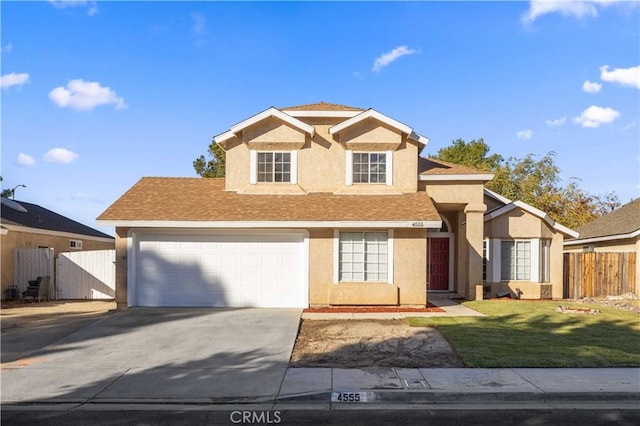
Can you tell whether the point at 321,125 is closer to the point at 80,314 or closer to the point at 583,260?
the point at 80,314

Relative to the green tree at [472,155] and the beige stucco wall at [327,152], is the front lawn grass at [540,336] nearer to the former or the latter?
the beige stucco wall at [327,152]

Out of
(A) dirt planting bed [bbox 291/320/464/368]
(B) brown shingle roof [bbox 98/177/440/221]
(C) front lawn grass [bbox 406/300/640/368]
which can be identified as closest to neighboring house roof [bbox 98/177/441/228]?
(B) brown shingle roof [bbox 98/177/440/221]

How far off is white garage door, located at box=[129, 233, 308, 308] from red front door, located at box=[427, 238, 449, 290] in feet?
23.2

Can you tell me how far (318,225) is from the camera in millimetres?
14906

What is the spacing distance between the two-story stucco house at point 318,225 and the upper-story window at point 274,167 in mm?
36

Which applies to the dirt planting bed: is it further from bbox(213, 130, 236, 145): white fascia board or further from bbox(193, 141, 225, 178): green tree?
bbox(193, 141, 225, 178): green tree

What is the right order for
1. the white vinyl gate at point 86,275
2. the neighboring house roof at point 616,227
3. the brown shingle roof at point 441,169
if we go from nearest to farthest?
the brown shingle roof at point 441,169, the white vinyl gate at point 86,275, the neighboring house roof at point 616,227

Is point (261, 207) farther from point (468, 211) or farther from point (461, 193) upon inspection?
point (468, 211)

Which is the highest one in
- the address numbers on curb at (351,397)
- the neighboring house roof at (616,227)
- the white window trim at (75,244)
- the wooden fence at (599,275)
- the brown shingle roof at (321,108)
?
the brown shingle roof at (321,108)

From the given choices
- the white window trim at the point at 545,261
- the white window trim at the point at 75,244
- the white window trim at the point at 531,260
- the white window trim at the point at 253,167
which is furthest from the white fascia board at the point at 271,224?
the white window trim at the point at 75,244

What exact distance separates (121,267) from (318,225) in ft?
21.2

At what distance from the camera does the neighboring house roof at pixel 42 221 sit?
19562 mm

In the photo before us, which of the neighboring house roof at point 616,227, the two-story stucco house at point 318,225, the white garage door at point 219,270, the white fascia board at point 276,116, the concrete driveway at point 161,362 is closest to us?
the concrete driveway at point 161,362

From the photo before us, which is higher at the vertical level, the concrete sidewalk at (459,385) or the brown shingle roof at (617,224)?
the brown shingle roof at (617,224)
